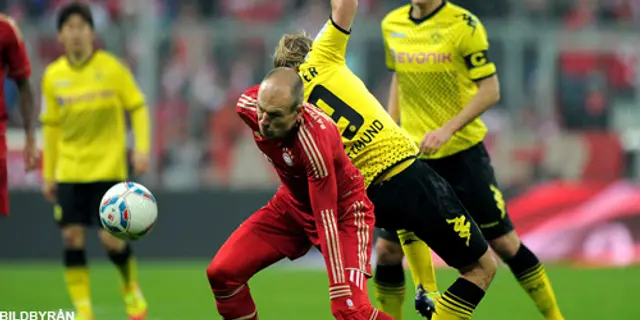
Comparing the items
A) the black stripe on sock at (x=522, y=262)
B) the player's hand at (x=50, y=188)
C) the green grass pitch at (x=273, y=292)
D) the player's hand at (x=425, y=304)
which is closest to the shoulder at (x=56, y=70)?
the player's hand at (x=50, y=188)

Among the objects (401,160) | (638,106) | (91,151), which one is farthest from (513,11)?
(401,160)

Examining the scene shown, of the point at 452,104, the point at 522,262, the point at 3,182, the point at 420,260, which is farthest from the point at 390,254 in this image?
the point at 3,182

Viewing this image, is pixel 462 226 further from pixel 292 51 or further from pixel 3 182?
pixel 3 182

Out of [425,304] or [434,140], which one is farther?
[425,304]

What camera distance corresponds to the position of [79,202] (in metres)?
10.2

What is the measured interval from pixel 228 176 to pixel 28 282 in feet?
11.5

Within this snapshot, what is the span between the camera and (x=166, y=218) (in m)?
15.7

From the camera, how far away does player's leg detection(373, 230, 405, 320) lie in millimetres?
7996

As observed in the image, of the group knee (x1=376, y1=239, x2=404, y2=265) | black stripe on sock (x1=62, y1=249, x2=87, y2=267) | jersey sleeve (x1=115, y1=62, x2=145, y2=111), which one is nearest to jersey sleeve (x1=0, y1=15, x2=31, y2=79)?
jersey sleeve (x1=115, y1=62, x2=145, y2=111)

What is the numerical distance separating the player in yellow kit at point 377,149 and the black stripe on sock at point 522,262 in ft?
Result: 3.98

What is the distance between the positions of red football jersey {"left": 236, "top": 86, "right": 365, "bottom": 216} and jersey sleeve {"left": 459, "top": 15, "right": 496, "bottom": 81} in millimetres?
1762

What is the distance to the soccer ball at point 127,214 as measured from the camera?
719 cm

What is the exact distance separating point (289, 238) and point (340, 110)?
2.81ft

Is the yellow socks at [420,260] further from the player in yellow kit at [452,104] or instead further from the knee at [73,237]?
the knee at [73,237]
